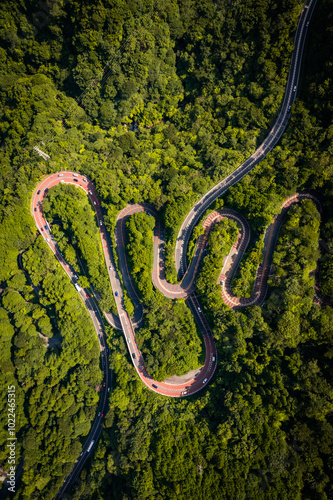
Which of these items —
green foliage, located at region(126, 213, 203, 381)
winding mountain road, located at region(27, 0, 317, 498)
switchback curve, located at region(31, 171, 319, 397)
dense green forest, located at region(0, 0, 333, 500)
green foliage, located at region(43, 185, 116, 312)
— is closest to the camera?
dense green forest, located at region(0, 0, 333, 500)

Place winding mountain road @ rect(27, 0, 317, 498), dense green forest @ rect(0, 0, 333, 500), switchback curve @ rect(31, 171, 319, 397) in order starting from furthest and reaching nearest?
switchback curve @ rect(31, 171, 319, 397), winding mountain road @ rect(27, 0, 317, 498), dense green forest @ rect(0, 0, 333, 500)

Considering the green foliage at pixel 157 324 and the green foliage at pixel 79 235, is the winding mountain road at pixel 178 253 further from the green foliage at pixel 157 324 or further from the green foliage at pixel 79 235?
the green foliage at pixel 157 324

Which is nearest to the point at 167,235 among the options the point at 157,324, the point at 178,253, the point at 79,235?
the point at 178,253

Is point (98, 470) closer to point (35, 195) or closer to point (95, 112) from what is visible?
point (35, 195)

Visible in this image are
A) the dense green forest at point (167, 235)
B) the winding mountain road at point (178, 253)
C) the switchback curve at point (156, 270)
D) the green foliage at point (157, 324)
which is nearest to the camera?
the dense green forest at point (167, 235)

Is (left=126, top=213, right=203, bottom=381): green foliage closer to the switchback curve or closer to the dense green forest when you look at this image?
the dense green forest

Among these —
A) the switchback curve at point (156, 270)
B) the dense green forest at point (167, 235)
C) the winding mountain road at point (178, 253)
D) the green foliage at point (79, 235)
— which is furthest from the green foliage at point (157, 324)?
the green foliage at point (79, 235)

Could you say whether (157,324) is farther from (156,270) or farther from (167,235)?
(167,235)

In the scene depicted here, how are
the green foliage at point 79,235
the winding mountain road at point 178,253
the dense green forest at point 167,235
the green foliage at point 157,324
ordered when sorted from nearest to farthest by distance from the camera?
1. the dense green forest at point 167,235
2. the green foliage at point 79,235
3. the green foliage at point 157,324
4. the winding mountain road at point 178,253

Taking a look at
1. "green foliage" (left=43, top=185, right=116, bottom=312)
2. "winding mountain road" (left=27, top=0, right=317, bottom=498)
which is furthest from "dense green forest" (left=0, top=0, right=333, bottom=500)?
"winding mountain road" (left=27, top=0, right=317, bottom=498)
